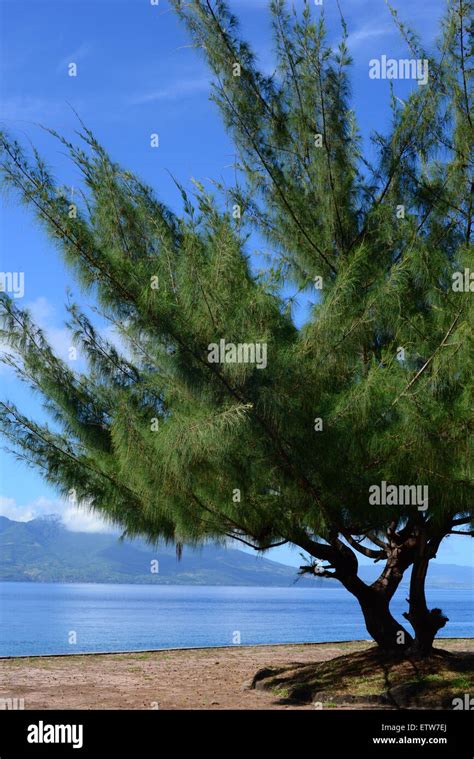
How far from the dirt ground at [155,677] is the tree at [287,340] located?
1357 mm

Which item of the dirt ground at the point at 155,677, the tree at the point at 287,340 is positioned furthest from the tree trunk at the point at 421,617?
the dirt ground at the point at 155,677

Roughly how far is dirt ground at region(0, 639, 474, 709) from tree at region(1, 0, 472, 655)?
4.45 ft

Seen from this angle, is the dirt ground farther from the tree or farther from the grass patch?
the tree

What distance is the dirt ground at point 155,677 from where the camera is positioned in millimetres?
6977

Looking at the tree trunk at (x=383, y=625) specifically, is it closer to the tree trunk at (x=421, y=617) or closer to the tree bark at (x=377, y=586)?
the tree bark at (x=377, y=586)

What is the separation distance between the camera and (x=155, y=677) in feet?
27.7

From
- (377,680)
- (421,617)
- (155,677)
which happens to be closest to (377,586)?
(421,617)

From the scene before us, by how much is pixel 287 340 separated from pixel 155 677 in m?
3.99

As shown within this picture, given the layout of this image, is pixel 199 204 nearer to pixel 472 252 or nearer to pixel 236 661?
pixel 472 252

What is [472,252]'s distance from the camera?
22.0ft

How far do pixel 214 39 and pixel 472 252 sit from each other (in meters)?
2.92

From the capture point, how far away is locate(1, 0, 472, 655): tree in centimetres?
600

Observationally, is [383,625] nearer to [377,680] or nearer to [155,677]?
[377,680]
